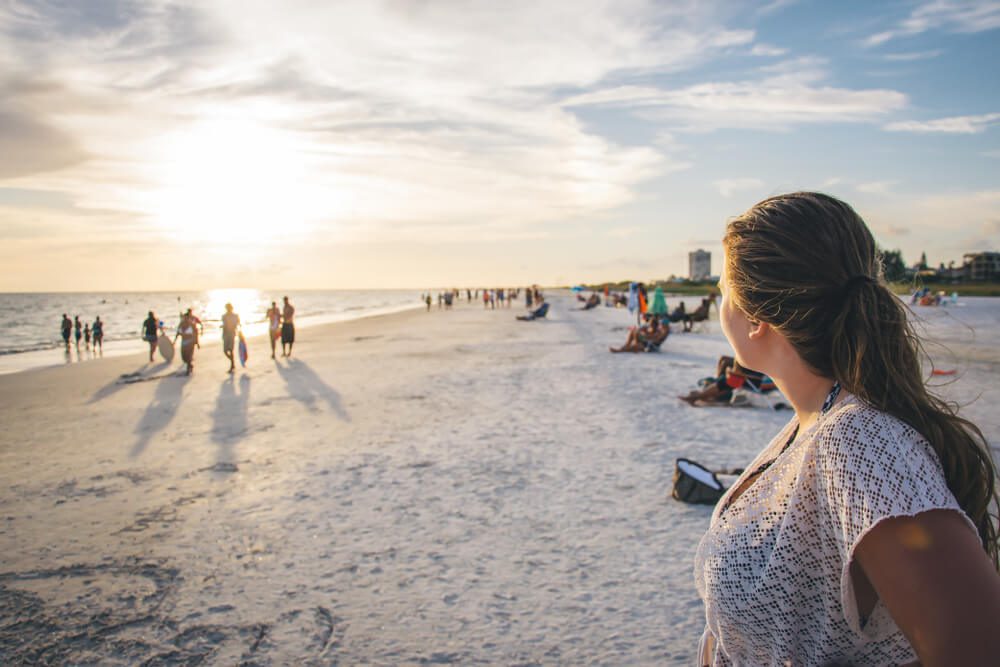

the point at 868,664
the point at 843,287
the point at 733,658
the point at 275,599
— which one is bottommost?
the point at 275,599

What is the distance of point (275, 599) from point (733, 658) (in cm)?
354

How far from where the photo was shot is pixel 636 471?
6.76 m

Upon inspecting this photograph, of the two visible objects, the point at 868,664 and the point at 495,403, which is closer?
the point at 868,664

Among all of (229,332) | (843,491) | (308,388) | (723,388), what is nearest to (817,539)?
(843,491)

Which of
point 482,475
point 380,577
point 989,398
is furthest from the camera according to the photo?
point 989,398

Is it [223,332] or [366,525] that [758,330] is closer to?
[366,525]

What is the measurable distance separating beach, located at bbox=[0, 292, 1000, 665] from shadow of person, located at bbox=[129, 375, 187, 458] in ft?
0.25

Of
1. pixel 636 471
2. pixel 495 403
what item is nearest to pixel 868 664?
pixel 636 471

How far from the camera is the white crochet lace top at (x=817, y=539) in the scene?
1.09 meters

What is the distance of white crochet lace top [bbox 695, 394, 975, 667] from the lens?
3.57 ft

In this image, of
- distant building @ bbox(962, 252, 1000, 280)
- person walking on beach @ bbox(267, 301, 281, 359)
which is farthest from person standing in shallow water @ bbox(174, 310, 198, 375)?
distant building @ bbox(962, 252, 1000, 280)

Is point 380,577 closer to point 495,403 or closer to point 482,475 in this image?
point 482,475

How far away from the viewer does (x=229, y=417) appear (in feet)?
34.2

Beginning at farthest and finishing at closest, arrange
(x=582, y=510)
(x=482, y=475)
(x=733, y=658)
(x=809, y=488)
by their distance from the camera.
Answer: (x=482, y=475) → (x=582, y=510) → (x=733, y=658) → (x=809, y=488)
